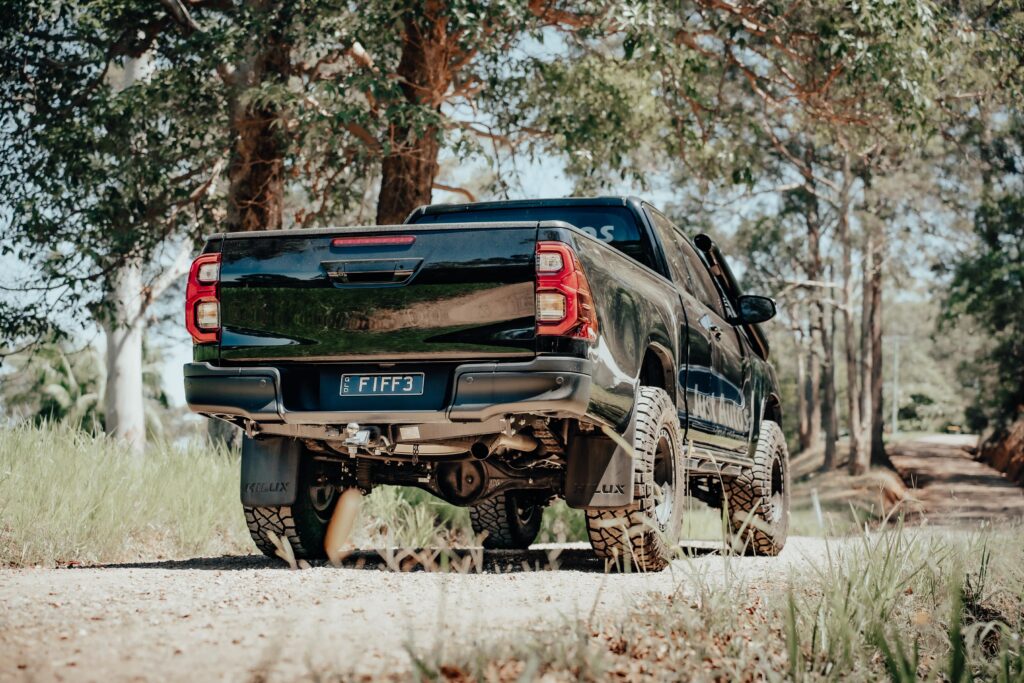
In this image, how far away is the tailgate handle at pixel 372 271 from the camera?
5762 mm

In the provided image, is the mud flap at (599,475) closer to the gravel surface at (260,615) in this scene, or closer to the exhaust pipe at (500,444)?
the exhaust pipe at (500,444)

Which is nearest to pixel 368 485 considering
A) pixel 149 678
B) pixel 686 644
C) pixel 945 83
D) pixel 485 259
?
pixel 485 259

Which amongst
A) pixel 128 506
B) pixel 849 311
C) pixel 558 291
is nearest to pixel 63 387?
pixel 849 311

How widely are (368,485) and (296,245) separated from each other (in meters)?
1.74

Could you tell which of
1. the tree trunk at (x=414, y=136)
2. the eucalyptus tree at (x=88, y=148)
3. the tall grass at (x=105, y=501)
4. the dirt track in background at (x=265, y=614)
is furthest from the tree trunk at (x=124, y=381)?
the dirt track in background at (x=265, y=614)

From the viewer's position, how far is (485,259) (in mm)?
5625

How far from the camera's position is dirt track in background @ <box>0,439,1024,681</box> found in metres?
3.54

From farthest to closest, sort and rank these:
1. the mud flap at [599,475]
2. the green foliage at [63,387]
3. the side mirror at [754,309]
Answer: the green foliage at [63,387] < the side mirror at [754,309] < the mud flap at [599,475]

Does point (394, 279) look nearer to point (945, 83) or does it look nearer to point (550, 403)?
point (550, 403)

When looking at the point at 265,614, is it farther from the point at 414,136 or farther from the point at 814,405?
the point at 814,405

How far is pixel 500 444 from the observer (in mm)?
6016

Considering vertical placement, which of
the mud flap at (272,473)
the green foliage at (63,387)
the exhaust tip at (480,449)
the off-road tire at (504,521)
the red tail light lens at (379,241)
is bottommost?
the off-road tire at (504,521)

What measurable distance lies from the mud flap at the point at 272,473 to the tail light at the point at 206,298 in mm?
833

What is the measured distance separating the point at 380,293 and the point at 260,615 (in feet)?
6.27
